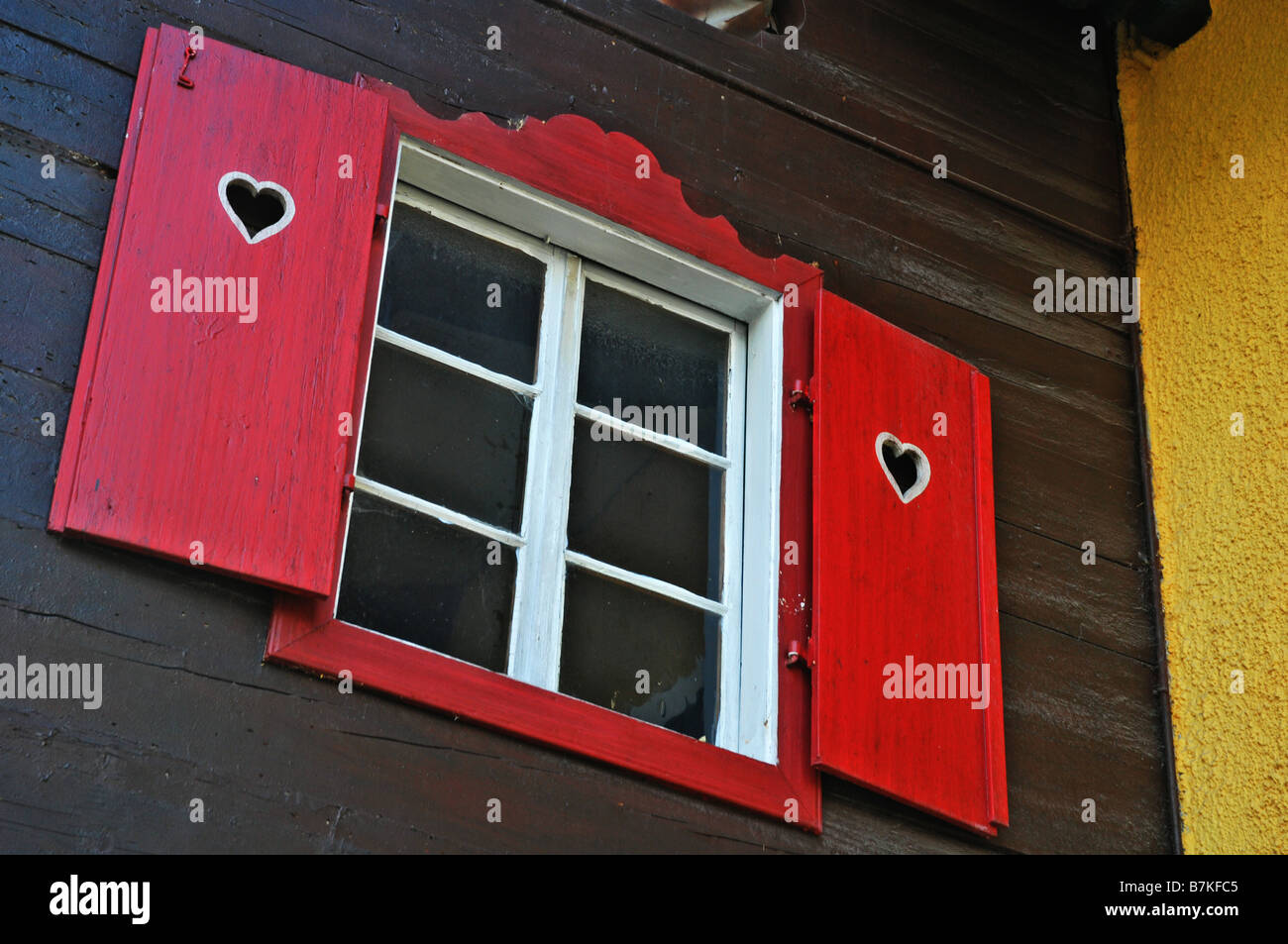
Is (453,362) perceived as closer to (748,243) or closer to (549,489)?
(549,489)

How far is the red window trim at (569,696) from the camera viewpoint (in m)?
2.58

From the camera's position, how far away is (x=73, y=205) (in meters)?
2.67

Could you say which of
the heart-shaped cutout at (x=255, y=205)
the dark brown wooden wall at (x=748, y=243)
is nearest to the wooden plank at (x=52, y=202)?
the dark brown wooden wall at (x=748, y=243)

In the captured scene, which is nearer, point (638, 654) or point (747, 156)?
point (638, 654)

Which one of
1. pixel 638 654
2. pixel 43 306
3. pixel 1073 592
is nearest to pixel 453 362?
pixel 638 654

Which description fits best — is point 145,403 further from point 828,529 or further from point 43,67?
point 828,529

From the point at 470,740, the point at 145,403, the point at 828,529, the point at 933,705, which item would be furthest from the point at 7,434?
the point at 933,705

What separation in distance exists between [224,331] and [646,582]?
0.93 meters

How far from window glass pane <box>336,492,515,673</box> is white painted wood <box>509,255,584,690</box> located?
37mm

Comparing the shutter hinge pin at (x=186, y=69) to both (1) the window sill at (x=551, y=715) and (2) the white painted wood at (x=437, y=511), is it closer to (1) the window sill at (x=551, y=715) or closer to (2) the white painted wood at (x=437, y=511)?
(2) the white painted wood at (x=437, y=511)

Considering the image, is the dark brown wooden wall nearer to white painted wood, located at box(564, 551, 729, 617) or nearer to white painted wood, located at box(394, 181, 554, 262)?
white painted wood, located at box(394, 181, 554, 262)

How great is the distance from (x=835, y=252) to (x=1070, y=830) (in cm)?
132

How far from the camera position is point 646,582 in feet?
9.98

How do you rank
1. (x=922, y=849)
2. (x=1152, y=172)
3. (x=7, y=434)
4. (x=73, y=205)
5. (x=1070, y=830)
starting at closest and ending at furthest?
(x=7, y=434)
(x=73, y=205)
(x=922, y=849)
(x=1070, y=830)
(x=1152, y=172)
